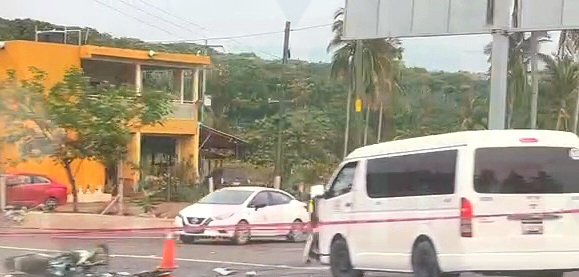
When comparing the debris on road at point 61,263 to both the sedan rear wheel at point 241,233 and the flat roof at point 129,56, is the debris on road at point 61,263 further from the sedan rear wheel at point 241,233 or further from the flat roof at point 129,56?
the flat roof at point 129,56

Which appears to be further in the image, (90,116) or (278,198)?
(90,116)

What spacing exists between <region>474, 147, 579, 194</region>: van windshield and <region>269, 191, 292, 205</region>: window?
497 inches

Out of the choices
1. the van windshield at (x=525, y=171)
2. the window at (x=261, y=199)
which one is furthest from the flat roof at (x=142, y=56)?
the van windshield at (x=525, y=171)

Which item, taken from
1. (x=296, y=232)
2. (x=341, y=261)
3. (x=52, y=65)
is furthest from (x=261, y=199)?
(x=52, y=65)

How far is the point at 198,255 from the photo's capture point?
19484mm

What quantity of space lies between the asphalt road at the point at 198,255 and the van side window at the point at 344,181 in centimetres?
151

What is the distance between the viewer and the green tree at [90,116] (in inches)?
1023

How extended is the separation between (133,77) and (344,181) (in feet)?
84.8

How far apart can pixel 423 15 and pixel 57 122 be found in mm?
9712

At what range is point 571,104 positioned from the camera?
48.3 m

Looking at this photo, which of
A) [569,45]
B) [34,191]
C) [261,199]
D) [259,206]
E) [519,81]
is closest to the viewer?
[259,206]

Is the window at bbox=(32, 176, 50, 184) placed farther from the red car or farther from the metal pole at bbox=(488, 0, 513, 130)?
the metal pole at bbox=(488, 0, 513, 130)

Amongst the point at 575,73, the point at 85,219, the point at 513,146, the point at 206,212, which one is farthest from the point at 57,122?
the point at 575,73

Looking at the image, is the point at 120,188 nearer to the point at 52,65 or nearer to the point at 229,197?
the point at 229,197
